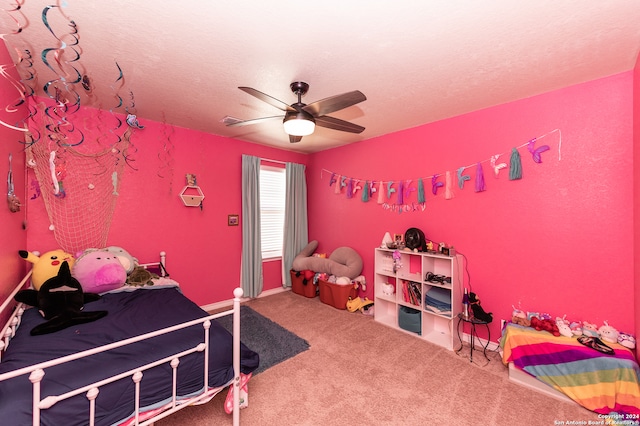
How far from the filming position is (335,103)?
182 cm

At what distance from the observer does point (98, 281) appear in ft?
7.78

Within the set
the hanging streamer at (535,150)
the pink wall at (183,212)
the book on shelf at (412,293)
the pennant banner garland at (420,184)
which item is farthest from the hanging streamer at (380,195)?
the pink wall at (183,212)

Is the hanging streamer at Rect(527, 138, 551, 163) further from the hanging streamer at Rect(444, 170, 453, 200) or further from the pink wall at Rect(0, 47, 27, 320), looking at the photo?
the pink wall at Rect(0, 47, 27, 320)

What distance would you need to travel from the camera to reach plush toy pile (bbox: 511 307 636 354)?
6.49ft

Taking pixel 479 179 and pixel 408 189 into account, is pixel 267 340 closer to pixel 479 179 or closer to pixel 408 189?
pixel 408 189

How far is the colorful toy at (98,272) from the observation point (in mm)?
2354

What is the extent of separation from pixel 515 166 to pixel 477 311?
149 centimetres

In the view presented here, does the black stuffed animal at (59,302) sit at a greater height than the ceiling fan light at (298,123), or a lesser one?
lesser

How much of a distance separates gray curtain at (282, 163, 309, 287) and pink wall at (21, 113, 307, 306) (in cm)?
39

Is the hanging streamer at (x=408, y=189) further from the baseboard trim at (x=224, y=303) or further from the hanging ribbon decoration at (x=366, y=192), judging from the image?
the baseboard trim at (x=224, y=303)

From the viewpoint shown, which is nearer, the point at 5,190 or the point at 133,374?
the point at 133,374

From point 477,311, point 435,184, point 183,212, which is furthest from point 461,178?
point 183,212

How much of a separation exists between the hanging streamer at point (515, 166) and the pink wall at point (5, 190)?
4.04 m

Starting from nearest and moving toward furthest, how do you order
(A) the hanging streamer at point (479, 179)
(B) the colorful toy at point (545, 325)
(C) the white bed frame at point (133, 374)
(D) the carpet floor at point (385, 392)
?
(C) the white bed frame at point (133, 374) → (D) the carpet floor at point (385, 392) → (B) the colorful toy at point (545, 325) → (A) the hanging streamer at point (479, 179)
